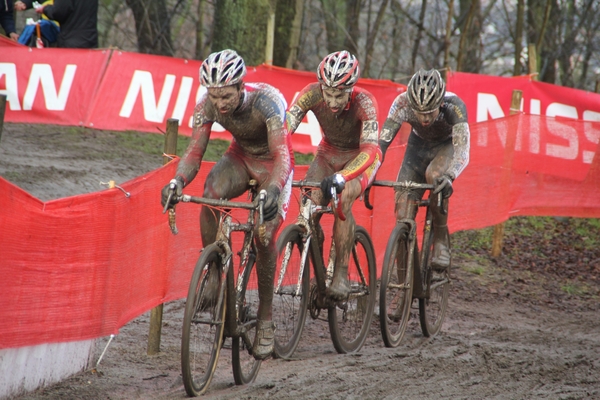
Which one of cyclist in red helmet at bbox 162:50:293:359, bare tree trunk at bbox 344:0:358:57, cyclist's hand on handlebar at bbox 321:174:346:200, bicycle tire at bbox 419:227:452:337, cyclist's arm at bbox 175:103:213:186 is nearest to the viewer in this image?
cyclist in red helmet at bbox 162:50:293:359

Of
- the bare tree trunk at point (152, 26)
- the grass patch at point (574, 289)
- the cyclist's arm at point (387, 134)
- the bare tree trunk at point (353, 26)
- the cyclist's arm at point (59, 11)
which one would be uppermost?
the bare tree trunk at point (353, 26)

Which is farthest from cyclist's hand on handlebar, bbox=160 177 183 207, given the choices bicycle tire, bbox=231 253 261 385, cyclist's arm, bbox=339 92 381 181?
cyclist's arm, bbox=339 92 381 181

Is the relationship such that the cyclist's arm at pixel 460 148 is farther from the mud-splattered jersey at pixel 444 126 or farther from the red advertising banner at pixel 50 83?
the red advertising banner at pixel 50 83

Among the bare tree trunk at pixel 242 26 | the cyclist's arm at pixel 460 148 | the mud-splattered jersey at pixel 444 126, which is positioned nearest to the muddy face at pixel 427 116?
the mud-splattered jersey at pixel 444 126

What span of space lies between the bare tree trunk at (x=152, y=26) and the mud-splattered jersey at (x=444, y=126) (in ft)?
41.3

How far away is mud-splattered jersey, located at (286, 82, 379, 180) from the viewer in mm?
6699

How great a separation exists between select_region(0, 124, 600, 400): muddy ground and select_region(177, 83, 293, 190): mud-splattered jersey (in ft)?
5.12

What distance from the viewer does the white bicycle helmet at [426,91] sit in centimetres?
723

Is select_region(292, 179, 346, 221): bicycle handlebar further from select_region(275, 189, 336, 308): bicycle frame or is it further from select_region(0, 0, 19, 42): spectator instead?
select_region(0, 0, 19, 42): spectator

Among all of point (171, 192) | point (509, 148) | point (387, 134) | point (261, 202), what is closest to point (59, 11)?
point (509, 148)

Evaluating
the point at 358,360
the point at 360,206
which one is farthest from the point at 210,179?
the point at 360,206

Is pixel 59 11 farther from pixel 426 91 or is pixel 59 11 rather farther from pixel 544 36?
pixel 544 36

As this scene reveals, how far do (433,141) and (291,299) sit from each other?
2.27m

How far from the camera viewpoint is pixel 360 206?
350 inches
